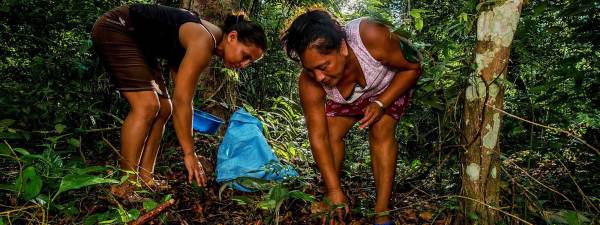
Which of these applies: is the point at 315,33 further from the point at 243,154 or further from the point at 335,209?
the point at 243,154

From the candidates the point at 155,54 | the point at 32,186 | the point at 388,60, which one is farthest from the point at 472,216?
the point at 155,54

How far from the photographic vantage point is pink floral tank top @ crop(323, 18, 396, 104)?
2348mm

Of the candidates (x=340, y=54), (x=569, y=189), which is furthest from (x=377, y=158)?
(x=569, y=189)

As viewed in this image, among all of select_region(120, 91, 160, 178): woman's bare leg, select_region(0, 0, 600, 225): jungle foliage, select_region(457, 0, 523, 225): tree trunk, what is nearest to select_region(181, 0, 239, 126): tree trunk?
select_region(0, 0, 600, 225): jungle foliage

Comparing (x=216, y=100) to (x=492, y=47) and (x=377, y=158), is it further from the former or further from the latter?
(x=492, y=47)

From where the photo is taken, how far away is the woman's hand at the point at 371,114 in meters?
2.30

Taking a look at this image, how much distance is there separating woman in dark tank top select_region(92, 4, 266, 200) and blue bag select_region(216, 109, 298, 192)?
43 cm

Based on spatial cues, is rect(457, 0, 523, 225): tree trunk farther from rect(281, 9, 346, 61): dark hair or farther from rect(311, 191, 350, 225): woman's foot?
rect(281, 9, 346, 61): dark hair

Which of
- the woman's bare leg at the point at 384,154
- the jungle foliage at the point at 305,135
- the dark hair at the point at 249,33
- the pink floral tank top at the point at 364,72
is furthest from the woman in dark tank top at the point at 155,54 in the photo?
the woman's bare leg at the point at 384,154

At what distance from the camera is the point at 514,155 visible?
328 centimetres

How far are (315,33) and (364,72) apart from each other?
0.40 m

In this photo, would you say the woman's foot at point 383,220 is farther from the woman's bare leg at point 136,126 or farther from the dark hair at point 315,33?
the woman's bare leg at point 136,126

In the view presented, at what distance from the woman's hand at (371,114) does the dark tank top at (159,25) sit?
121 centimetres

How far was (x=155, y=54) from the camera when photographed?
9.38 feet
